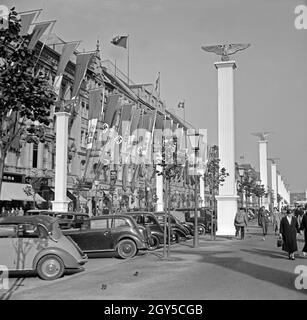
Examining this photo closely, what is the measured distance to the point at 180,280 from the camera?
37.5 ft

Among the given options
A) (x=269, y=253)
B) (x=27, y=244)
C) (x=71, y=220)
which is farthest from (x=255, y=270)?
(x=71, y=220)

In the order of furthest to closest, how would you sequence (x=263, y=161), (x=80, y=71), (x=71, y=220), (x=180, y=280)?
(x=263, y=161) < (x=80, y=71) < (x=71, y=220) < (x=180, y=280)

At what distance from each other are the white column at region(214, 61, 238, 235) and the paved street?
11122 mm

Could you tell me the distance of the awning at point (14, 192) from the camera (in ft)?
122

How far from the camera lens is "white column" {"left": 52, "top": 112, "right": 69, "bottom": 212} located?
1170 inches

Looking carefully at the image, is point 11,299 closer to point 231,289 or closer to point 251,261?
A: point 231,289

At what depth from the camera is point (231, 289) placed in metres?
9.96

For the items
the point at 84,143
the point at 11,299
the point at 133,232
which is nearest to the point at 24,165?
the point at 84,143

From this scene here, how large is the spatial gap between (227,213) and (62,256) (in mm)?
16671

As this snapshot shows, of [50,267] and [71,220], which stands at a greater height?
[71,220]

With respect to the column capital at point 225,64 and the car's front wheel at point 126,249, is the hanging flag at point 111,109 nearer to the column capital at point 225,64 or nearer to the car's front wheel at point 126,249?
the column capital at point 225,64

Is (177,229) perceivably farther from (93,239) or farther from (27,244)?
(27,244)
